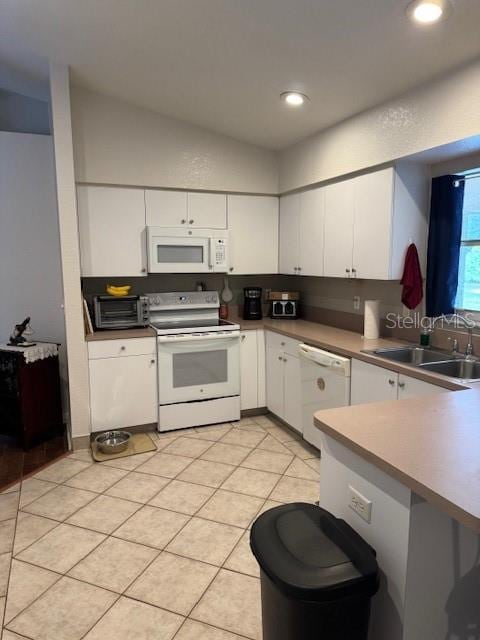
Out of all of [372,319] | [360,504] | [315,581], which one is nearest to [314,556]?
[315,581]

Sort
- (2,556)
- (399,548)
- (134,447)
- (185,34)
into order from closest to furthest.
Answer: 1. (399,548)
2. (2,556)
3. (185,34)
4. (134,447)

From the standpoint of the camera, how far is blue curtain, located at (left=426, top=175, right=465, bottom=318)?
2.76 meters

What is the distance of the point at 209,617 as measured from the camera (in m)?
1.82

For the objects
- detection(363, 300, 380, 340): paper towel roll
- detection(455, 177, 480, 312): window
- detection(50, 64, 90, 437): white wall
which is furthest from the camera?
detection(363, 300, 380, 340): paper towel roll

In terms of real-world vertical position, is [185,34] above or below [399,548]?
above

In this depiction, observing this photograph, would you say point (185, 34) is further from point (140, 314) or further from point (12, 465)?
point (12, 465)

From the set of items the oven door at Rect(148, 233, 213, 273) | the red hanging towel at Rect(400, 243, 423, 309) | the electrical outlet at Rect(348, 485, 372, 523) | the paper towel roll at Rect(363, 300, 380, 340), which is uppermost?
the oven door at Rect(148, 233, 213, 273)

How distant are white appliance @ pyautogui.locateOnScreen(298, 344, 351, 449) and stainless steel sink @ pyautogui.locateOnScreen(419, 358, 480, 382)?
0.51m

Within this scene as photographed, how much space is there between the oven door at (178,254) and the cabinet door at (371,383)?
5.59ft

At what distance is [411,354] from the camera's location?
9.41ft

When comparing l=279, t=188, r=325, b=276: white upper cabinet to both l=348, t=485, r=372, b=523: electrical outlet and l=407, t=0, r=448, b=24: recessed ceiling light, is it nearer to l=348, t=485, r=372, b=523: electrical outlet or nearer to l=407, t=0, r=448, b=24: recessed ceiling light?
l=407, t=0, r=448, b=24: recessed ceiling light

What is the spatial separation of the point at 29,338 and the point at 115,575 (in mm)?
2422

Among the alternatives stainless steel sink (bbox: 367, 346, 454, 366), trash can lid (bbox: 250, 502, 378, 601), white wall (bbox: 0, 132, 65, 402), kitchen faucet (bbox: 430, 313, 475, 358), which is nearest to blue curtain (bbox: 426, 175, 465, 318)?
kitchen faucet (bbox: 430, 313, 475, 358)

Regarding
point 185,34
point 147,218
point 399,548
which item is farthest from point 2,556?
point 185,34
